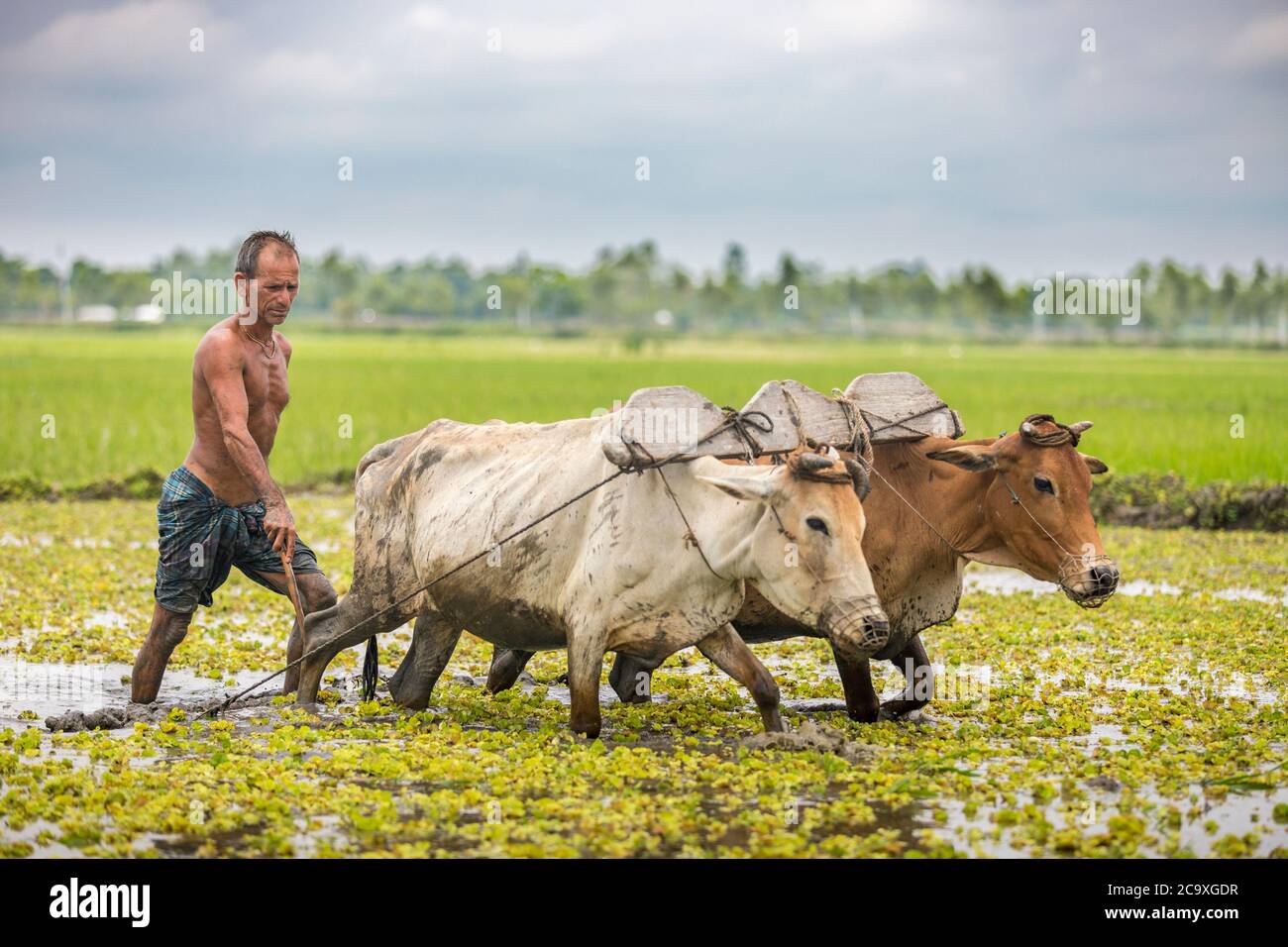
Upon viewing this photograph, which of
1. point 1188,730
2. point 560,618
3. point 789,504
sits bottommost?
point 1188,730

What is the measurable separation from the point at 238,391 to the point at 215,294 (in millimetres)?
2142

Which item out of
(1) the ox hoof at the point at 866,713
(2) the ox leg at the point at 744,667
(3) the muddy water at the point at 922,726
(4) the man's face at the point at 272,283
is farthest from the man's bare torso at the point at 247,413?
(1) the ox hoof at the point at 866,713

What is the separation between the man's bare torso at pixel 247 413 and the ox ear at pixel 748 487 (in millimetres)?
2282

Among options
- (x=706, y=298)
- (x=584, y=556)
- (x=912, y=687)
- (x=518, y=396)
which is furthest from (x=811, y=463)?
(x=706, y=298)

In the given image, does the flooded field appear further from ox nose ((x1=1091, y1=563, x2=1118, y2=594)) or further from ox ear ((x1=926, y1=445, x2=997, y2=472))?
ox ear ((x1=926, y1=445, x2=997, y2=472))

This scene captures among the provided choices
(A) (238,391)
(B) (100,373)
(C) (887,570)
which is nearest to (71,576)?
(A) (238,391)

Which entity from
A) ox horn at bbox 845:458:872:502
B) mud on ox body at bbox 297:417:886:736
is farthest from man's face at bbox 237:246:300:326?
ox horn at bbox 845:458:872:502

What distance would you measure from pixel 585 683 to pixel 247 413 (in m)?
2.06

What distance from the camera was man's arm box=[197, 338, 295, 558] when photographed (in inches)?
287

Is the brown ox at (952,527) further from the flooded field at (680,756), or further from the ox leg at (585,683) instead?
the ox leg at (585,683)

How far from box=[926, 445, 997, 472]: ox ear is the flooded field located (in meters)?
1.24

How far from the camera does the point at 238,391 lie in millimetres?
7379

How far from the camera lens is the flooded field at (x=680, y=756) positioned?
18.7ft
